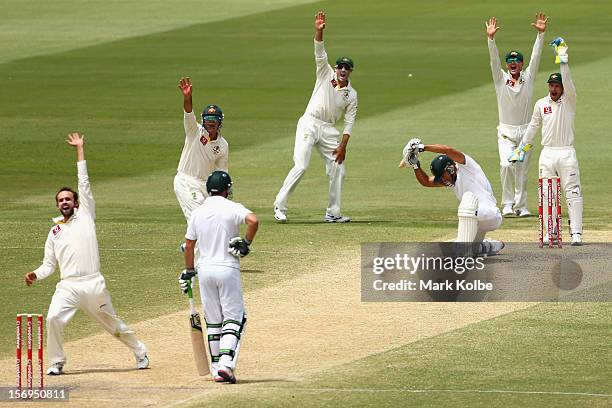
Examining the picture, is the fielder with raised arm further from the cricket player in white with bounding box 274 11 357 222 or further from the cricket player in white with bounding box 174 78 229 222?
the cricket player in white with bounding box 274 11 357 222

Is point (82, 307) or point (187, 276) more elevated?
point (187, 276)

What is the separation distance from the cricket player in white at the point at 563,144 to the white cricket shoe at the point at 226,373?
833 cm

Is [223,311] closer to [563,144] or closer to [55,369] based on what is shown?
[55,369]

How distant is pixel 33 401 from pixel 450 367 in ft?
12.2

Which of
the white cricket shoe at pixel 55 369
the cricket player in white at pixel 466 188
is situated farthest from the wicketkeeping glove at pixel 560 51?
the white cricket shoe at pixel 55 369

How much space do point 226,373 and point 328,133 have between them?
34.2 feet

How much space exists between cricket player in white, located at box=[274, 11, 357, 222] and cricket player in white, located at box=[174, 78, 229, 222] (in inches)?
162

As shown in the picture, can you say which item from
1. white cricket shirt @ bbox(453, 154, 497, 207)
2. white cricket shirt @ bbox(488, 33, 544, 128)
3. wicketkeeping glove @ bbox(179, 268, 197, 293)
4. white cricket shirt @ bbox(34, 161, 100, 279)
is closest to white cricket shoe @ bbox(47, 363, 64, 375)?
white cricket shirt @ bbox(34, 161, 100, 279)

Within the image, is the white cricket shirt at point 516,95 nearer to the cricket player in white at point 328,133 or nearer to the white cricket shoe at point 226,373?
the cricket player in white at point 328,133

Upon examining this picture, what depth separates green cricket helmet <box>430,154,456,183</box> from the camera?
18.7 m

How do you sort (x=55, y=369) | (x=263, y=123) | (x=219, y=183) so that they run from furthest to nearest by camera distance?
(x=263, y=123)
(x=55, y=369)
(x=219, y=183)

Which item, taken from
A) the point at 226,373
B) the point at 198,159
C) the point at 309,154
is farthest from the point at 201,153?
the point at 226,373

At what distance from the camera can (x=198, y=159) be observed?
18656 mm

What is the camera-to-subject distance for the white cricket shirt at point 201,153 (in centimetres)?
1842
